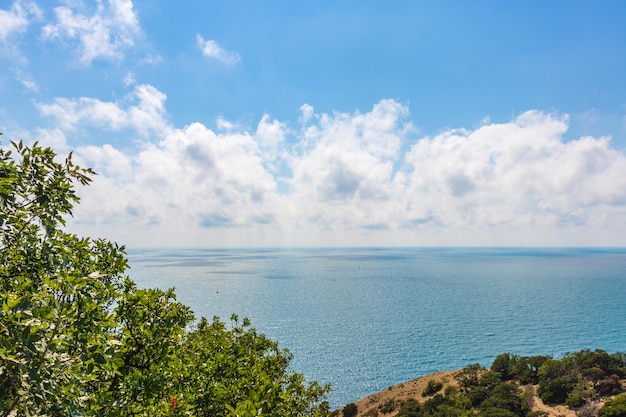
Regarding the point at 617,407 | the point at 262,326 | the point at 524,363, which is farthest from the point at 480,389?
the point at 262,326

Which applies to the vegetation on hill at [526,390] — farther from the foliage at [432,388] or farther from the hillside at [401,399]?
the hillside at [401,399]

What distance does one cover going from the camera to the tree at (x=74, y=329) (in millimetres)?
5574

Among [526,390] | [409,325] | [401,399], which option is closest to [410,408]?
[401,399]

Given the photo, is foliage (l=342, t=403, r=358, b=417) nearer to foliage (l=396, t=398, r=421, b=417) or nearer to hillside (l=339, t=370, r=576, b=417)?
hillside (l=339, t=370, r=576, b=417)

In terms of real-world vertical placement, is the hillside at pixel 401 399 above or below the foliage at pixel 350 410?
above

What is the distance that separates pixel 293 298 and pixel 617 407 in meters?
143

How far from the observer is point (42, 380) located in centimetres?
541

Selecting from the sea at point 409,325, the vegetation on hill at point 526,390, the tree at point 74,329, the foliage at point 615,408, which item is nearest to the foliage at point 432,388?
the vegetation on hill at point 526,390

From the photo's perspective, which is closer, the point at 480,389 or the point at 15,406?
the point at 15,406

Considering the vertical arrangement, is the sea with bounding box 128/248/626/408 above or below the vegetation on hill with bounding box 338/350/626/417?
below

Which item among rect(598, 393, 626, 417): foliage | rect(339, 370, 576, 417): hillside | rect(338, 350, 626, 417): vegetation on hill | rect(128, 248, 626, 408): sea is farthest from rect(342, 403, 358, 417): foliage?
rect(598, 393, 626, 417): foliage

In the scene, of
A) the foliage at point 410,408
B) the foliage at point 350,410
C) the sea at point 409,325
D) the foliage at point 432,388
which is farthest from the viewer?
the sea at point 409,325

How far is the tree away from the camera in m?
5.57

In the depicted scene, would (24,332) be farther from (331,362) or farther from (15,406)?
(331,362)
